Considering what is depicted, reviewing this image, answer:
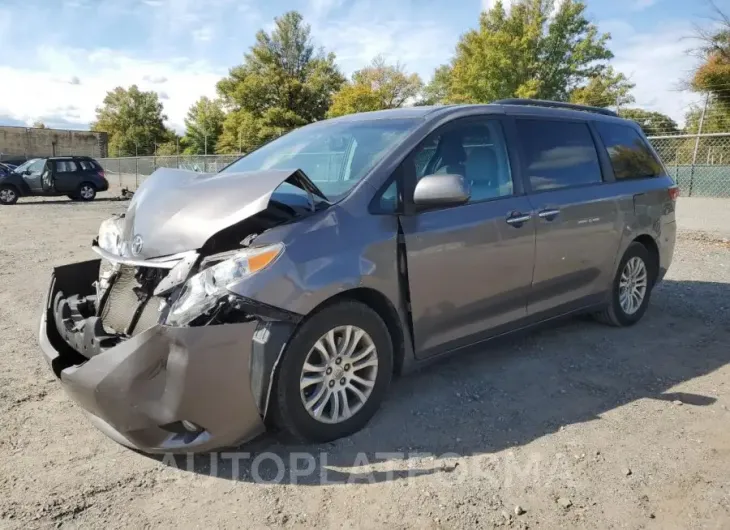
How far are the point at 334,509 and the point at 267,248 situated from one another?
121 cm

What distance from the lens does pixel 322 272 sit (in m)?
2.92

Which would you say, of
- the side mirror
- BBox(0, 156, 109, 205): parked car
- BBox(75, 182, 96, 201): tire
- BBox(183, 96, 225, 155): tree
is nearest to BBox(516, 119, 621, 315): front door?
the side mirror

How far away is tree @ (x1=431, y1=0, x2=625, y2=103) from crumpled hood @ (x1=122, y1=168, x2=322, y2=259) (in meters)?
39.9

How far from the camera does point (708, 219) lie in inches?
493

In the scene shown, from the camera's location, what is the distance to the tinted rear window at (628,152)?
4969mm

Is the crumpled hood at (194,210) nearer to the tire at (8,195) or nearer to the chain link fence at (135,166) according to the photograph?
the tire at (8,195)

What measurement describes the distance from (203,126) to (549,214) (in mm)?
64954

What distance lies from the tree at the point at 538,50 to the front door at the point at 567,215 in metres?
37.9

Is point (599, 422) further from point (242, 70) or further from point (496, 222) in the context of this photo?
point (242, 70)

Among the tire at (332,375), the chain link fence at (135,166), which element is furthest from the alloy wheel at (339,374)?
the chain link fence at (135,166)

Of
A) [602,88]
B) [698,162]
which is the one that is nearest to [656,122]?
[698,162]

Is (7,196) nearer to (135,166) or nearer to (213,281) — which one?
(135,166)

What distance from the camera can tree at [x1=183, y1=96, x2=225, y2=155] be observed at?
63.6 m

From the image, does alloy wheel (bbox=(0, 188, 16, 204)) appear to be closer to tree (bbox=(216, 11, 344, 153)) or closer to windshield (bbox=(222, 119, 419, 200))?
windshield (bbox=(222, 119, 419, 200))
